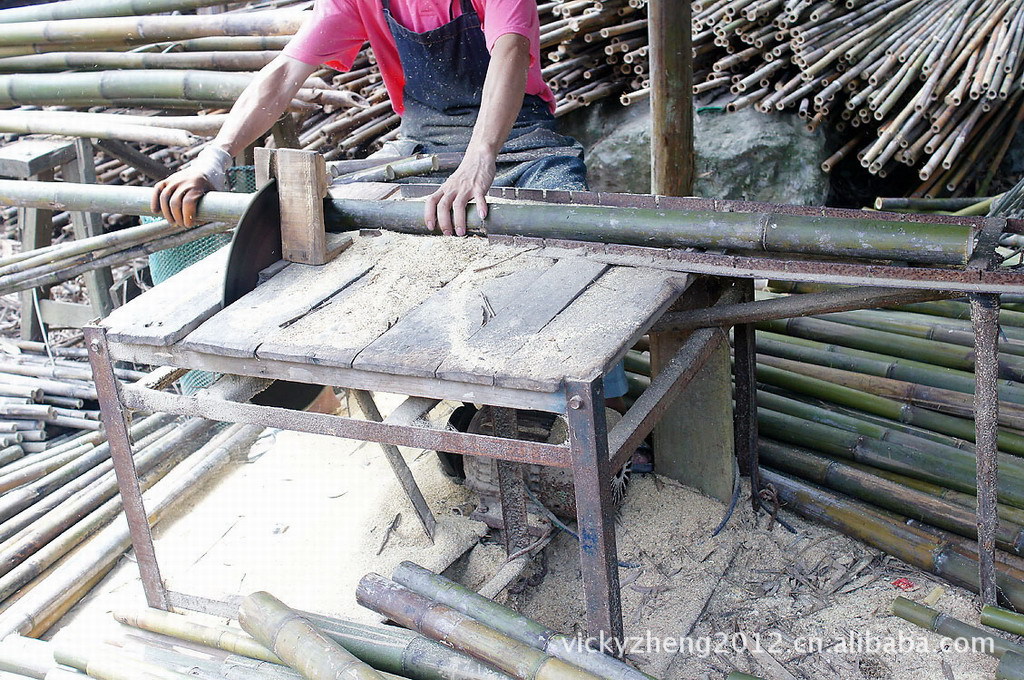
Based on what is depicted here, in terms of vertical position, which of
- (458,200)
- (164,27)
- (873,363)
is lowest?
(873,363)

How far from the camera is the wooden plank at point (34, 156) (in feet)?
16.6

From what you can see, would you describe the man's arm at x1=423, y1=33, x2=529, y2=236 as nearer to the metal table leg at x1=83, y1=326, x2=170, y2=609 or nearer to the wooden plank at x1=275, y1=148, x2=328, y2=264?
the wooden plank at x1=275, y1=148, x2=328, y2=264

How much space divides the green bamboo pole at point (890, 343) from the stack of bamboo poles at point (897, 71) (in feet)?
7.60

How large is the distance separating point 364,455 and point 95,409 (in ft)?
7.01

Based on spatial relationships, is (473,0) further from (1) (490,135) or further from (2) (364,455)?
(2) (364,455)

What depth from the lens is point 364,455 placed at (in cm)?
400

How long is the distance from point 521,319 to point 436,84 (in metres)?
1.96

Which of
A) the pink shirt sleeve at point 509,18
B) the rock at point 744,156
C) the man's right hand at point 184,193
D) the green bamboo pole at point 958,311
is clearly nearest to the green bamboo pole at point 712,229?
the man's right hand at point 184,193

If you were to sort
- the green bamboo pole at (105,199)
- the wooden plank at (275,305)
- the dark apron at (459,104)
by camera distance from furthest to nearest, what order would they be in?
the dark apron at (459,104)
the green bamboo pole at (105,199)
the wooden plank at (275,305)

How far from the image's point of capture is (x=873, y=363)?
3525mm

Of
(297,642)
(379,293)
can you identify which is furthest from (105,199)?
(297,642)

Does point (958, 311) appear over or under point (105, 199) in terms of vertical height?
under

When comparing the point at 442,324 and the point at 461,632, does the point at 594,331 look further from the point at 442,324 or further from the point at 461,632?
the point at 461,632

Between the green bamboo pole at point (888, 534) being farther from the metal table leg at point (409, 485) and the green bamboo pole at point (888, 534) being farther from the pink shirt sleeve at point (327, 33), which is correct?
the pink shirt sleeve at point (327, 33)
